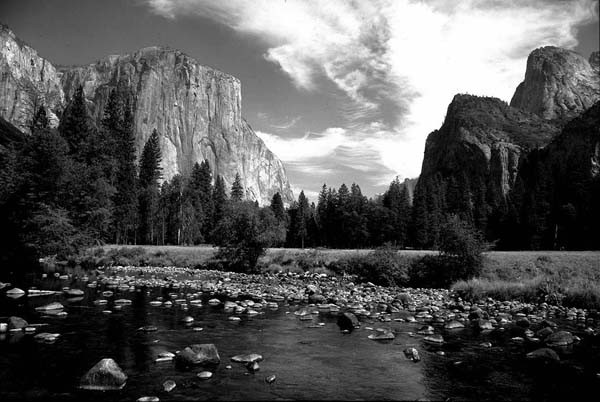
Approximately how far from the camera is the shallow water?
29.9 ft

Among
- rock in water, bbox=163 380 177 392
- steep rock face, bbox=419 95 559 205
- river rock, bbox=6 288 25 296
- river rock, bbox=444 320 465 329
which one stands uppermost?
steep rock face, bbox=419 95 559 205

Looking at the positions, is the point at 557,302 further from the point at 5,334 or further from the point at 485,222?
the point at 485,222

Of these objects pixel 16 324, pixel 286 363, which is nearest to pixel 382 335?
pixel 286 363

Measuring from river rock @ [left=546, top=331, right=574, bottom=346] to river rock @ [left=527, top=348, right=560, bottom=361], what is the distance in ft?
6.43

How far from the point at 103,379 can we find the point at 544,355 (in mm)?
12079

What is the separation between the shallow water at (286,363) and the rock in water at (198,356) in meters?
0.29

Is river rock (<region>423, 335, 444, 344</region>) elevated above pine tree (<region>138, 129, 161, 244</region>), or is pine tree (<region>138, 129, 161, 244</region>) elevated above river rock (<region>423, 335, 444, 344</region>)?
pine tree (<region>138, 129, 161, 244</region>)

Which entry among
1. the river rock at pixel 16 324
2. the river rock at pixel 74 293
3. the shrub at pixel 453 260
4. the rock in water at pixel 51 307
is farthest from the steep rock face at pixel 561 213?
the river rock at pixel 16 324

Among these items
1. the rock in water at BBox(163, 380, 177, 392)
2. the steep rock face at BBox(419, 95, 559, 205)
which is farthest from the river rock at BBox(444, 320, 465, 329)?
the steep rock face at BBox(419, 95, 559, 205)

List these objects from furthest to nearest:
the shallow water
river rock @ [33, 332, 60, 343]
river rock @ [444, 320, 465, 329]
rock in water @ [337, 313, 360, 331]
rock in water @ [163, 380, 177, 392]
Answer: river rock @ [444, 320, 465, 329] < rock in water @ [337, 313, 360, 331] < river rock @ [33, 332, 60, 343] < the shallow water < rock in water @ [163, 380, 177, 392]

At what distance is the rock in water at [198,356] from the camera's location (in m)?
10.7

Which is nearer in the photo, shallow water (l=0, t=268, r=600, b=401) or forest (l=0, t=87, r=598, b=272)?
shallow water (l=0, t=268, r=600, b=401)

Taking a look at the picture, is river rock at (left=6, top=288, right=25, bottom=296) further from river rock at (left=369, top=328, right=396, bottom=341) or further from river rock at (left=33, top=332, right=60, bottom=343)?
river rock at (left=369, top=328, right=396, bottom=341)

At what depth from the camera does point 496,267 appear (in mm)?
33719
